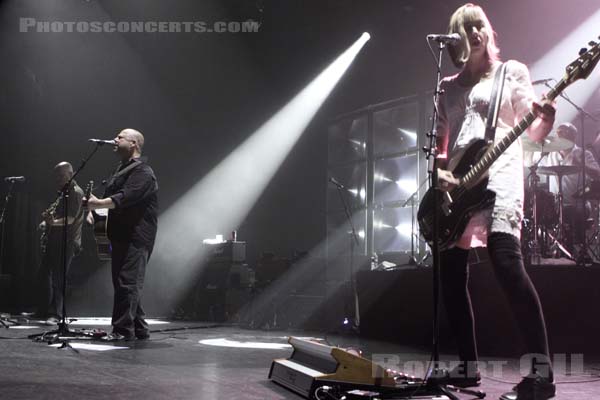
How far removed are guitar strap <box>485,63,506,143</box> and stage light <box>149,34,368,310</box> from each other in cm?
922

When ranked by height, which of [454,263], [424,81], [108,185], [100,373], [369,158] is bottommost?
[100,373]

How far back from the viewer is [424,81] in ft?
38.8

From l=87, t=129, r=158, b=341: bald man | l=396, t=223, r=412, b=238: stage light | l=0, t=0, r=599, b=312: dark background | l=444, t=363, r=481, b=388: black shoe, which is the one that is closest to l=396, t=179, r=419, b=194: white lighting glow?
l=396, t=223, r=412, b=238: stage light

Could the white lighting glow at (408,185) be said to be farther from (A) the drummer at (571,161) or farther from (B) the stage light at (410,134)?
(A) the drummer at (571,161)

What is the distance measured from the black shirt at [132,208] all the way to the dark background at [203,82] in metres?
6.12

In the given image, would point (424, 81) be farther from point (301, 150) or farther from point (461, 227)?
point (461, 227)

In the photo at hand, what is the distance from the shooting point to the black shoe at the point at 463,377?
10.2 ft

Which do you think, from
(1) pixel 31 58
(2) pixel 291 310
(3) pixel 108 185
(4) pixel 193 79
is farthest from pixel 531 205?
(1) pixel 31 58

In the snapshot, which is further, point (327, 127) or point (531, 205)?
point (327, 127)

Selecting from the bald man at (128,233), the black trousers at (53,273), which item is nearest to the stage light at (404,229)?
the black trousers at (53,273)

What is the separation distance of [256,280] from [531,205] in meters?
4.12

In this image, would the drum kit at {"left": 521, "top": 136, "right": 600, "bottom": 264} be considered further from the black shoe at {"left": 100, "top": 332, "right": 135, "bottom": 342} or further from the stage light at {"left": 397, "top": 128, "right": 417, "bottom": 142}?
the black shoe at {"left": 100, "top": 332, "right": 135, "bottom": 342}

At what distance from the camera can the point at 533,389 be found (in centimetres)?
277

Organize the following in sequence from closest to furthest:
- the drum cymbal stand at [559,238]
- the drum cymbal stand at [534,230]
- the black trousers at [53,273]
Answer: the drum cymbal stand at [534,230] < the drum cymbal stand at [559,238] < the black trousers at [53,273]
